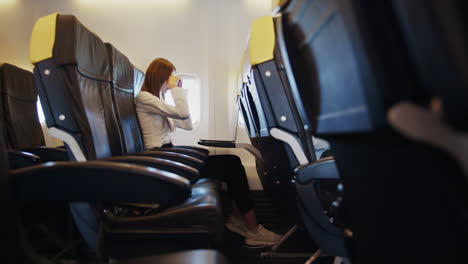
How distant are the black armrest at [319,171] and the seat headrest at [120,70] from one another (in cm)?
146

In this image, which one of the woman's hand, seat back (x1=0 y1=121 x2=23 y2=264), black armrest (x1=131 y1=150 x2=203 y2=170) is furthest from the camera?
the woman's hand

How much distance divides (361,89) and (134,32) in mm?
4316

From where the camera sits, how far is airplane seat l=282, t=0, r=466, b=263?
1.19ft

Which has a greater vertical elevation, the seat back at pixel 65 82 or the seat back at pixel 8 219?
the seat back at pixel 65 82

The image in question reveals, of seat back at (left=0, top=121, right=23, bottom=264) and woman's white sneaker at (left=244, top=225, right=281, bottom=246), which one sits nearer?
seat back at (left=0, top=121, right=23, bottom=264)

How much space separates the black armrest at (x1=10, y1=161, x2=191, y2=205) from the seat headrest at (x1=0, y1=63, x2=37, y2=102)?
2867mm

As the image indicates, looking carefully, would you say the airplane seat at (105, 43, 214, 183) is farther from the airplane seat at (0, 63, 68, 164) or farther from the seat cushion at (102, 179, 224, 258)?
the airplane seat at (0, 63, 68, 164)

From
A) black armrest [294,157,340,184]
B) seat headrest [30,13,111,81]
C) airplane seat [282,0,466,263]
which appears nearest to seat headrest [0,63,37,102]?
seat headrest [30,13,111,81]

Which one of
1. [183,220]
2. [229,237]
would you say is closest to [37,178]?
[183,220]

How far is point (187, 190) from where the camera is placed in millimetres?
700

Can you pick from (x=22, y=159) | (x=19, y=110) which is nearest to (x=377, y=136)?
(x=22, y=159)

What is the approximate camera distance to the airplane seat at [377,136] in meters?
0.36

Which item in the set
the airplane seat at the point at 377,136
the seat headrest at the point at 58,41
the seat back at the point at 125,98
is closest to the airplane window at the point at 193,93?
the seat back at the point at 125,98

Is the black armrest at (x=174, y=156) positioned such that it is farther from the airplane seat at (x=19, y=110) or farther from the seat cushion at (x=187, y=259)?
the airplane seat at (x=19, y=110)
